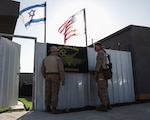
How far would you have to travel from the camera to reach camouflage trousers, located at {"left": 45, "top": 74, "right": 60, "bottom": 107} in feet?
11.7

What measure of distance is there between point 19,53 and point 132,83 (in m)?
3.57

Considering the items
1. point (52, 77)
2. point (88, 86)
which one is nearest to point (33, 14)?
point (52, 77)

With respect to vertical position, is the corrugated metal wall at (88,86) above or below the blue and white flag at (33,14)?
below

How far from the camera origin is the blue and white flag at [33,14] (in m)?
5.57

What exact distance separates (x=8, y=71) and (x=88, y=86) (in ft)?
6.87

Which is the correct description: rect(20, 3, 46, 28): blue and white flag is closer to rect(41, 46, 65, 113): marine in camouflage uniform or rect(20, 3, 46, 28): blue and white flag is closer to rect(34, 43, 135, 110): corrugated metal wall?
rect(34, 43, 135, 110): corrugated metal wall

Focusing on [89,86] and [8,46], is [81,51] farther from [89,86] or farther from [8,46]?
[8,46]

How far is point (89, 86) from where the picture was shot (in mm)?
4598

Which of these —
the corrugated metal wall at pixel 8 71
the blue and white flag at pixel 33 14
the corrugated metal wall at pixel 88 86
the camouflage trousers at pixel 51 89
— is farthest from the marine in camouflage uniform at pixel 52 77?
the blue and white flag at pixel 33 14

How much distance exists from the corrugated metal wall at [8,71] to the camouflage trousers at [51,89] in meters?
→ 1.05

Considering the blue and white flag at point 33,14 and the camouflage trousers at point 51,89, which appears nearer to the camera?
the camouflage trousers at point 51,89

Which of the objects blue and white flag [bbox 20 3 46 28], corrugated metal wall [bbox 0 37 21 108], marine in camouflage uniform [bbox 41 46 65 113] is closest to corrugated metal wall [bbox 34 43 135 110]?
marine in camouflage uniform [bbox 41 46 65 113]

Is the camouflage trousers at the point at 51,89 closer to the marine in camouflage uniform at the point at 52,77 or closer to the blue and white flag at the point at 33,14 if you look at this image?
the marine in camouflage uniform at the point at 52,77

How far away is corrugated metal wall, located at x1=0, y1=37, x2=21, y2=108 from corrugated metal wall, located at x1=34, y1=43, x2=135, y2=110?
681mm
